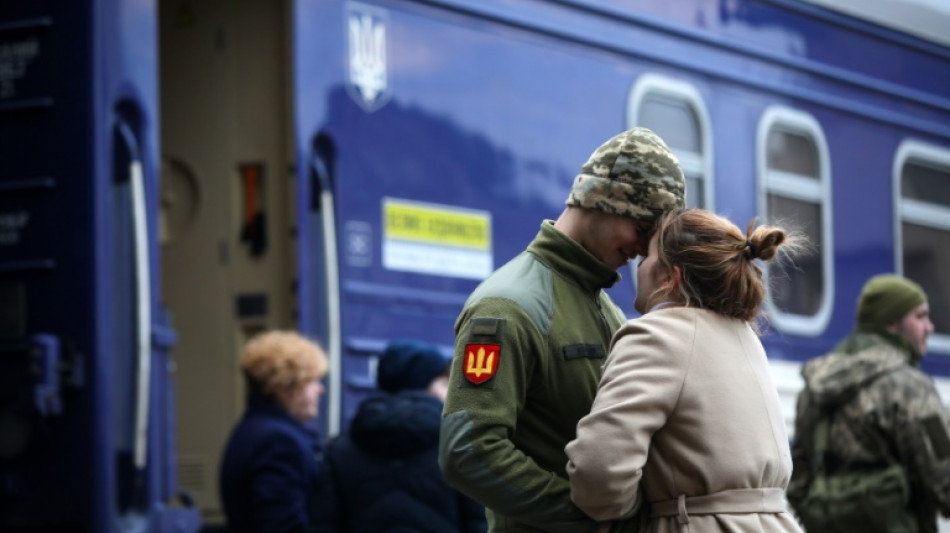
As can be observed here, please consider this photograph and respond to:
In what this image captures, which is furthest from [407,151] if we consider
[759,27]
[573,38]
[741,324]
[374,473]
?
[741,324]

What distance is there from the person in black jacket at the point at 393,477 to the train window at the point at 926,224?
4.15 m

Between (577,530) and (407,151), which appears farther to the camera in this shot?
(407,151)

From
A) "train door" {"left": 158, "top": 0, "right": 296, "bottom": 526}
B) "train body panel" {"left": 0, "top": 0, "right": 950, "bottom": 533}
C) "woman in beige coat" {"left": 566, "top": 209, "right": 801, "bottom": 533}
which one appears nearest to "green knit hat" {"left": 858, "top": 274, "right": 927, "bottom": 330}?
"train body panel" {"left": 0, "top": 0, "right": 950, "bottom": 533}

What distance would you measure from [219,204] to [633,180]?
304cm

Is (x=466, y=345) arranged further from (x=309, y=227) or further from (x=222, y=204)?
(x=222, y=204)

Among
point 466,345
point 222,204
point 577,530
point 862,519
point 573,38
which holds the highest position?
point 573,38

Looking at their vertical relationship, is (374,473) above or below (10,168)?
below

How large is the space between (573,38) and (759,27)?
1.32 metres

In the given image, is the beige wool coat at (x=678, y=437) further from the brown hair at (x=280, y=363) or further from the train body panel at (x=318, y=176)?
the brown hair at (x=280, y=363)

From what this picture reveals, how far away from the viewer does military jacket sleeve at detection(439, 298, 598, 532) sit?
2863mm

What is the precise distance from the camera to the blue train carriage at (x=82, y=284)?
4820mm

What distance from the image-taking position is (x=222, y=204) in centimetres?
580

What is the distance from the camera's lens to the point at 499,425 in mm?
2887

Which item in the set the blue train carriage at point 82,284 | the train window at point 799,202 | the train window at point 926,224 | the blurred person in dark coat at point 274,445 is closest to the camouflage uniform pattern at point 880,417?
the blurred person in dark coat at point 274,445
